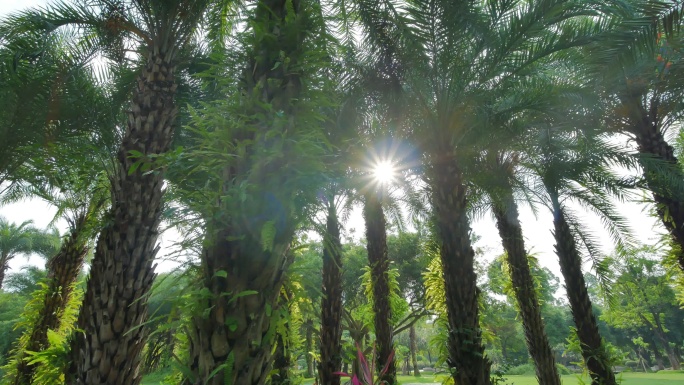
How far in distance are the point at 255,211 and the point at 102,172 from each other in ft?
18.8

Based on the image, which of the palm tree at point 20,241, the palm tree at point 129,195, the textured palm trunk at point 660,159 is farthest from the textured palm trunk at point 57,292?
the palm tree at point 20,241

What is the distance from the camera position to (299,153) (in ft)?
6.49

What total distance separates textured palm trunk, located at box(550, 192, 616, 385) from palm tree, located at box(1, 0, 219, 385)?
8398 millimetres

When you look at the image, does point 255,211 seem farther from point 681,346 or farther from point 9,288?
point 681,346

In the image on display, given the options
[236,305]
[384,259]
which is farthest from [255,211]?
[384,259]

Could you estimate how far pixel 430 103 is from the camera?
7.23m

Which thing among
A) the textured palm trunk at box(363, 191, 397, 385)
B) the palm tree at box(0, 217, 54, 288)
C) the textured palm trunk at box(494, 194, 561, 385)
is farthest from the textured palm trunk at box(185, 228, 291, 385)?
the palm tree at box(0, 217, 54, 288)

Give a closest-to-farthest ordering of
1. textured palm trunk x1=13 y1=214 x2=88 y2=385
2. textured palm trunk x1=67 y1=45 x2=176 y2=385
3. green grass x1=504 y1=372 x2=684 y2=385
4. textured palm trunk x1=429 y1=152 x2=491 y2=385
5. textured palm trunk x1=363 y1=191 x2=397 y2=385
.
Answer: textured palm trunk x1=67 y1=45 x2=176 y2=385 → textured palm trunk x1=429 y1=152 x2=491 y2=385 → textured palm trunk x1=13 y1=214 x2=88 y2=385 → textured palm trunk x1=363 y1=191 x2=397 y2=385 → green grass x1=504 y1=372 x2=684 y2=385

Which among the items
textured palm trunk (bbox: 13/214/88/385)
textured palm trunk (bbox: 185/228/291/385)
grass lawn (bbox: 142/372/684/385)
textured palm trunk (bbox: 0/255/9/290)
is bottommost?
grass lawn (bbox: 142/372/684/385)

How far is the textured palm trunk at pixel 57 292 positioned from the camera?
756cm

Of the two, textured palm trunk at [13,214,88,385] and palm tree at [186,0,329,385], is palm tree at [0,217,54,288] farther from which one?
palm tree at [186,0,329,385]

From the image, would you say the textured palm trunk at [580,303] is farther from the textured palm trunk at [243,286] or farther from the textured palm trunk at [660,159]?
the textured palm trunk at [243,286]

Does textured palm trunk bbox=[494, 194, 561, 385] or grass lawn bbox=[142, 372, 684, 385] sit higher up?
textured palm trunk bbox=[494, 194, 561, 385]

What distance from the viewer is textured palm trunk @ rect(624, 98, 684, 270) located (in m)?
7.03
